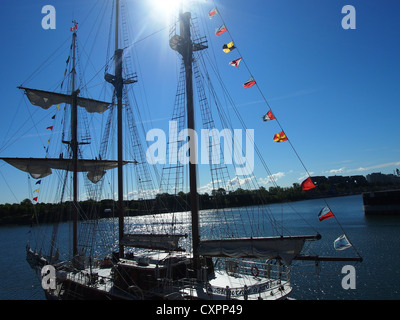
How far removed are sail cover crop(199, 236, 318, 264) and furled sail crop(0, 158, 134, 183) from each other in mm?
19492

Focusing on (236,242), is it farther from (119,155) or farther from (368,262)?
(368,262)

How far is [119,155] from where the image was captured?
26.8 metres

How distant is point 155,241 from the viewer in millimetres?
20469

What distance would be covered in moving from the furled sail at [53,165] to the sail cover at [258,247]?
63.9ft

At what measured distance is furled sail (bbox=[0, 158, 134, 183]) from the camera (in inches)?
1272

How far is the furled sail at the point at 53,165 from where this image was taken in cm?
3231

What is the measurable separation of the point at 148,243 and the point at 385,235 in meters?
47.9

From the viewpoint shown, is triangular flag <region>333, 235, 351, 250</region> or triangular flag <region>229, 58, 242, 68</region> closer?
triangular flag <region>333, 235, 351, 250</region>

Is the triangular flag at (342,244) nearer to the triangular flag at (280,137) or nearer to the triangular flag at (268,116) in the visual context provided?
the triangular flag at (280,137)

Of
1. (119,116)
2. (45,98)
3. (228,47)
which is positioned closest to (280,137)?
(228,47)

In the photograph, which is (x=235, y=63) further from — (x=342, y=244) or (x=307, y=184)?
(x=342, y=244)

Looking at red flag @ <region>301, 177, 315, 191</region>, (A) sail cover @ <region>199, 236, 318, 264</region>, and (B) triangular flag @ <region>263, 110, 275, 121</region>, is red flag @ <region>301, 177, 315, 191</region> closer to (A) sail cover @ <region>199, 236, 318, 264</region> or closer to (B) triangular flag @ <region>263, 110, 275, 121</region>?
(A) sail cover @ <region>199, 236, 318, 264</region>

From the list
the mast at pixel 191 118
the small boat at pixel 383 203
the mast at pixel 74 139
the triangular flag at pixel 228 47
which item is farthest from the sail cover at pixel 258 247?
the small boat at pixel 383 203

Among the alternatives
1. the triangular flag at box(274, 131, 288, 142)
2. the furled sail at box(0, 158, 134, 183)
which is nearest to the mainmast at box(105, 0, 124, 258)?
the furled sail at box(0, 158, 134, 183)
